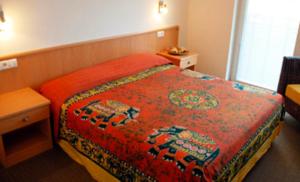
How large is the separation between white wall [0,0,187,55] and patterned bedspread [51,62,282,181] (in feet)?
2.17

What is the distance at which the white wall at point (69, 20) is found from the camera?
248 centimetres

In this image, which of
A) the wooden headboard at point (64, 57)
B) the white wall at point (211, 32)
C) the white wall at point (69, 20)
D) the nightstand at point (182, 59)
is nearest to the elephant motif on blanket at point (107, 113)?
the wooden headboard at point (64, 57)

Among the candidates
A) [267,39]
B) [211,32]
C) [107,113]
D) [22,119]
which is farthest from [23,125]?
[267,39]

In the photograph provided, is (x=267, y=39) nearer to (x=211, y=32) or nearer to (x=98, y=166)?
(x=211, y=32)

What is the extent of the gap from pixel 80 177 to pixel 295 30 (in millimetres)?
3175

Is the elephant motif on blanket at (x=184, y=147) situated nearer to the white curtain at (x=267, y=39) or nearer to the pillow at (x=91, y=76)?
the pillow at (x=91, y=76)

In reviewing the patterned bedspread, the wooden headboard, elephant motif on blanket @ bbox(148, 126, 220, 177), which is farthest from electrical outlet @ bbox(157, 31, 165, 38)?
elephant motif on blanket @ bbox(148, 126, 220, 177)

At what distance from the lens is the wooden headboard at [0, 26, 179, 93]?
2.58 meters

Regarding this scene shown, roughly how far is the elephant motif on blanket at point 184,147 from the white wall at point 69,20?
1.52 metres

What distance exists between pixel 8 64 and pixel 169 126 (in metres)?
1.53

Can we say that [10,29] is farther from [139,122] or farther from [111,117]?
[139,122]

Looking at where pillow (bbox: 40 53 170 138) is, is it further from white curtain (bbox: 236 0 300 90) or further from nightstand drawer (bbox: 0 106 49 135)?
white curtain (bbox: 236 0 300 90)

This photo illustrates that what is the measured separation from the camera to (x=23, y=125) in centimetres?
235

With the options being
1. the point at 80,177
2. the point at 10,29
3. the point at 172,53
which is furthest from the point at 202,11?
the point at 80,177
